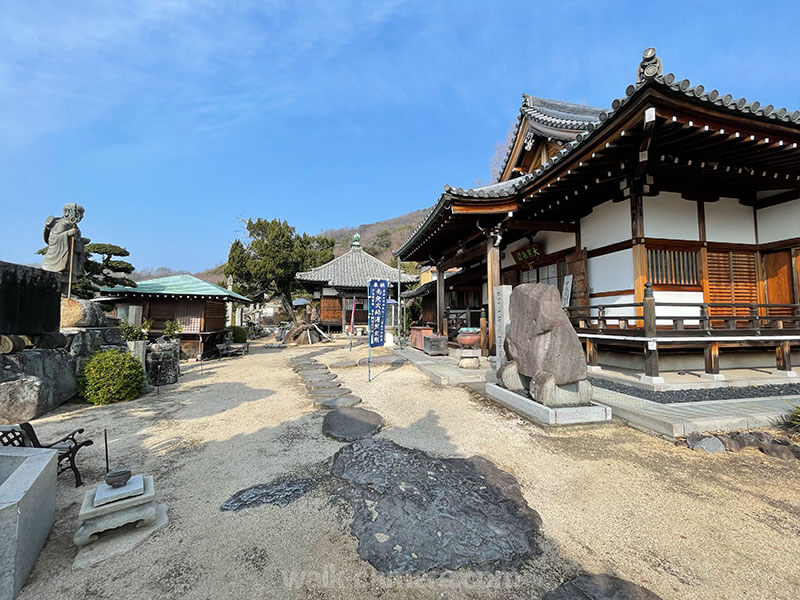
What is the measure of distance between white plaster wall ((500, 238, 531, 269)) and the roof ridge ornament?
5588 mm

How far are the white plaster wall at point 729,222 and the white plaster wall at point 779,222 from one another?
16 cm

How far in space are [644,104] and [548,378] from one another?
13.2 ft

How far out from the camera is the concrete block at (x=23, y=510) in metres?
1.89

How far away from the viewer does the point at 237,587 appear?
197cm

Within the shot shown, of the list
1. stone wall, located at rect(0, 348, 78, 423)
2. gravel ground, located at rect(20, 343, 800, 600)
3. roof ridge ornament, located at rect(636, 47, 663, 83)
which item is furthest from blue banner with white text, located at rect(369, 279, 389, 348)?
roof ridge ornament, located at rect(636, 47, 663, 83)

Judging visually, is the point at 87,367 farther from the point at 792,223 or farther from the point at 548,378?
the point at 792,223

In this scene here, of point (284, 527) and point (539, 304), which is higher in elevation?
point (539, 304)

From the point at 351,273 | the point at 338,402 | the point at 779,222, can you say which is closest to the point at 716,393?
the point at 779,222

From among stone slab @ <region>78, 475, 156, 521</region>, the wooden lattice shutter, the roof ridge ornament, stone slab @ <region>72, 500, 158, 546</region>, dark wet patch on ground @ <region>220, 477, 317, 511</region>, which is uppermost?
the roof ridge ornament

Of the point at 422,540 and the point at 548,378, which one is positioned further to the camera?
the point at 548,378

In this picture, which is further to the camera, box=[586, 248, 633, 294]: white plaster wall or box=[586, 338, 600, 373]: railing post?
box=[586, 338, 600, 373]: railing post

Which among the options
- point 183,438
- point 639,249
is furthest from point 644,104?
point 183,438

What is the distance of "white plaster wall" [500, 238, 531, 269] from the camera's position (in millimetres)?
10016

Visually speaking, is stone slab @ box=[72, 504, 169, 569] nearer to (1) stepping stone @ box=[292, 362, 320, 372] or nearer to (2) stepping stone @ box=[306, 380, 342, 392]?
(2) stepping stone @ box=[306, 380, 342, 392]
